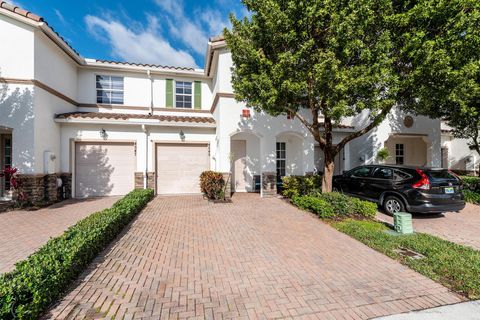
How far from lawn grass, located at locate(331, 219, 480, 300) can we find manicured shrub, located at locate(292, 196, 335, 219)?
880 millimetres

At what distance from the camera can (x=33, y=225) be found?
6.72 metres

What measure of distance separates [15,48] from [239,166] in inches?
414

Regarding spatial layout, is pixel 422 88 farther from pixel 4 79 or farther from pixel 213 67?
pixel 4 79

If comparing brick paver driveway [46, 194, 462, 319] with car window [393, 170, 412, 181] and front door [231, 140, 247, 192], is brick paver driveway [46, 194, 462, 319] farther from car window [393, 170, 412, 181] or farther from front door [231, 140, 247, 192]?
front door [231, 140, 247, 192]

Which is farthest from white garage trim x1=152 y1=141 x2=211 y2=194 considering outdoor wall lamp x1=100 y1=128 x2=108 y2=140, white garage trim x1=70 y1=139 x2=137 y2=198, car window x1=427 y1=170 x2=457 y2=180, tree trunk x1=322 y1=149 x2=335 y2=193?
car window x1=427 y1=170 x2=457 y2=180

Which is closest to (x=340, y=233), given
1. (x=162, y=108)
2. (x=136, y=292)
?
(x=136, y=292)

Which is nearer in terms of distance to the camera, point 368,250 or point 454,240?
point 368,250

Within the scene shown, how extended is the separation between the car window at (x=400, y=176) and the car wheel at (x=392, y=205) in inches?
26.3

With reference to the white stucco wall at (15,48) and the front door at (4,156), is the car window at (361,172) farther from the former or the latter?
the front door at (4,156)

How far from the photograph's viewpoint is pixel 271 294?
3.45 metres

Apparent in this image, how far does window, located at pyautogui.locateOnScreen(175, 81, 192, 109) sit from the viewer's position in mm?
13523

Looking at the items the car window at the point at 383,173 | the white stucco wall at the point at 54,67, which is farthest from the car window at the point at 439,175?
the white stucco wall at the point at 54,67

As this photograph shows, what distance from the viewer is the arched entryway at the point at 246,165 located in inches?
491

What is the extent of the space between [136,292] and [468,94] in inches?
405
